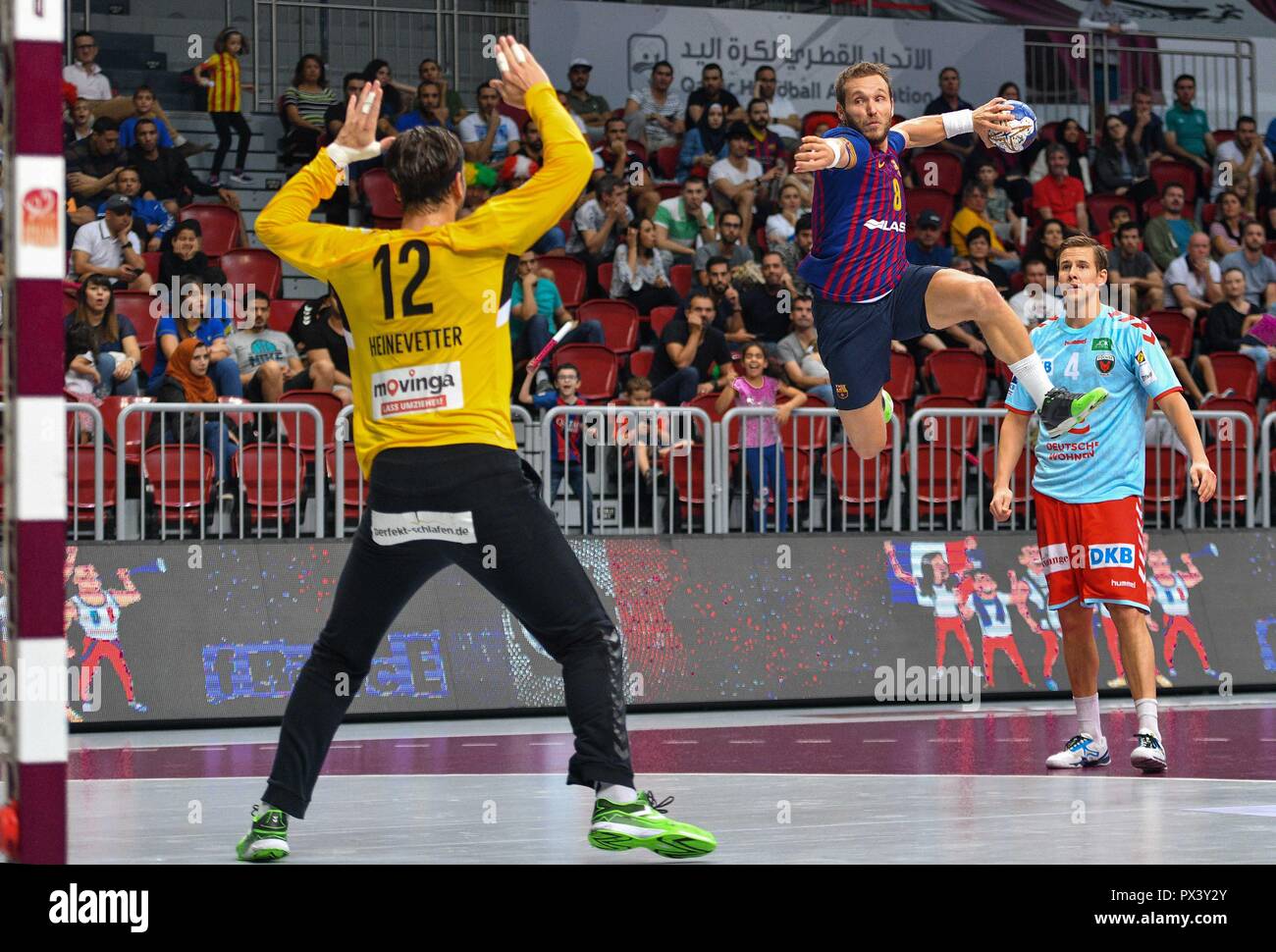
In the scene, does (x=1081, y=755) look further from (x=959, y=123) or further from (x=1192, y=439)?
(x=959, y=123)

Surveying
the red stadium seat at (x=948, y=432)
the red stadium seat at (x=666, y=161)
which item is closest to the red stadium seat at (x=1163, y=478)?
the red stadium seat at (x=948, y=432)

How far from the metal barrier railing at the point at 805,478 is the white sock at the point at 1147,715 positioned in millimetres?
4607

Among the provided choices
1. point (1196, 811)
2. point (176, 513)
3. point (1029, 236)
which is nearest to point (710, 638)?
point (176, 513)

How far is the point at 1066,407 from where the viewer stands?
30.8ft

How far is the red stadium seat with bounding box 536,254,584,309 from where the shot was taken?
61.0 ft

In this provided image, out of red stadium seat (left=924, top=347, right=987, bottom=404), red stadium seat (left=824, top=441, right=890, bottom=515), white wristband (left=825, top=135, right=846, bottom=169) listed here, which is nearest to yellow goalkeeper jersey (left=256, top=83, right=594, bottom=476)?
Answer: white wristband (left=825, top=135, right=846, bottom=169)

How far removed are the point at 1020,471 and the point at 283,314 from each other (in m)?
6.96

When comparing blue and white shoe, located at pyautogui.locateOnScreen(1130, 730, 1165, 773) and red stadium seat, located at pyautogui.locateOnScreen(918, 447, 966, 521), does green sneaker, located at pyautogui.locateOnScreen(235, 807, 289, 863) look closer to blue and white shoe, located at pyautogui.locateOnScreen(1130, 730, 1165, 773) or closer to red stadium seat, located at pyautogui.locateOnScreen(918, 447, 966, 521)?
blue and white shoe, located at pyautogui.locateOnScreen(1130, 730, 1165, 773)

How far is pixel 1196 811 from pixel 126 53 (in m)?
17.3

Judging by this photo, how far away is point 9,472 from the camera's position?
184 inches

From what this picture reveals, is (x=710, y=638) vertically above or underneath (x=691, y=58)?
underneath

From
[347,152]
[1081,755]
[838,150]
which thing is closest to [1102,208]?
[1081,755]

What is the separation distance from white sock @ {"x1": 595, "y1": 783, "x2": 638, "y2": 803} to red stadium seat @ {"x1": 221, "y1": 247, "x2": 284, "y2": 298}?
39.9 feet
